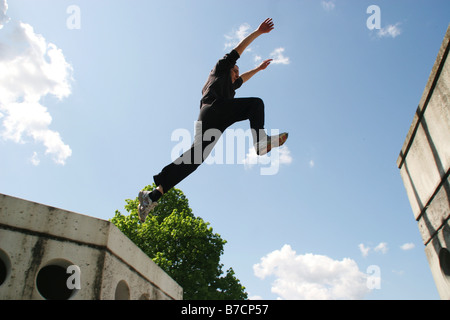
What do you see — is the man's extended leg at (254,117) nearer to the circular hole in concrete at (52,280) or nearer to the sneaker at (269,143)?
the sneaker at (269,143)

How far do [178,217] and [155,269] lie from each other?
13180 mm

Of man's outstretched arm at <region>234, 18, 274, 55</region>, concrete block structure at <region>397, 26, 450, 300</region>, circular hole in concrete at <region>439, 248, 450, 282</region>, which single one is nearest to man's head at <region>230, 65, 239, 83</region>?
man's outstretched arm at <region>234, 18, 274, 55</region>

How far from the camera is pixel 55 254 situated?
12.6ft

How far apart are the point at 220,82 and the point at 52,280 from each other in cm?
354

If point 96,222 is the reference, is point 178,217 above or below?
above

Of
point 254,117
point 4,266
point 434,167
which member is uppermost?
point 254,117

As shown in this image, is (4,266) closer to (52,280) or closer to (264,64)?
(52,280)

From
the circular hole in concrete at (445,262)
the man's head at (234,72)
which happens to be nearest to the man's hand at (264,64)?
the man's head at (234,72)

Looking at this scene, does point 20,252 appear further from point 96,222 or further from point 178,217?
point 178,217

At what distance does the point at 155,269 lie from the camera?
18.4ft

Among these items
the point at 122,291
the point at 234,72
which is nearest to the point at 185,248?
the point at 122,291

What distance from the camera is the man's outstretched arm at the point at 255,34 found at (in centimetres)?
461
